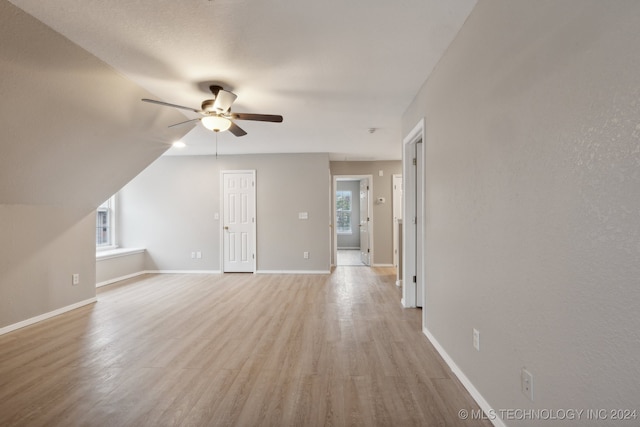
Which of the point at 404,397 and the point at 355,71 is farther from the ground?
the point at 355,71

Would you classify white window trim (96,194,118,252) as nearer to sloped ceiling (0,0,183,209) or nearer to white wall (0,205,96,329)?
white wall (0,205,96,329)

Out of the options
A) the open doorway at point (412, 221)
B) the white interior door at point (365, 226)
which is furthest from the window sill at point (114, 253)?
the open doorway at point (412, 221)

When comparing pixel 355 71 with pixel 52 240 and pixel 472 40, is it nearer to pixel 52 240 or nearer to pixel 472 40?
pixel 472 40

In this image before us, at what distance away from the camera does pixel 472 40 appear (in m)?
1.87

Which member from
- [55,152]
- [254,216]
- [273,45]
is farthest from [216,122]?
[254,216]

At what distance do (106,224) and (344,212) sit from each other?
707 centimetres

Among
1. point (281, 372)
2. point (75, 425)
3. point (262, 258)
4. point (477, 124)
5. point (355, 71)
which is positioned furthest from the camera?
point (262, 258)

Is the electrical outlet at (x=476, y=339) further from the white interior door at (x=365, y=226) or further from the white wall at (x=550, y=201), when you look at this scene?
the white interior door at (x=365, y=226)

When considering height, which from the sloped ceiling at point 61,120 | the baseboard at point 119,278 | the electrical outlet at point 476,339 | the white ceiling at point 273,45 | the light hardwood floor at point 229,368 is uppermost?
the white ceiling at point 273,45

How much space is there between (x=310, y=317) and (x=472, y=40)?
2965mm

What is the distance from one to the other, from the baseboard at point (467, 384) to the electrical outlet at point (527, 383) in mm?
315

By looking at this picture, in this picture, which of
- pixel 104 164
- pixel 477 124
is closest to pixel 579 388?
pixel 477 124

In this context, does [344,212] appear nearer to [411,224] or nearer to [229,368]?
[411,224]

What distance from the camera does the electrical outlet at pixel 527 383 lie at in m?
1.32
